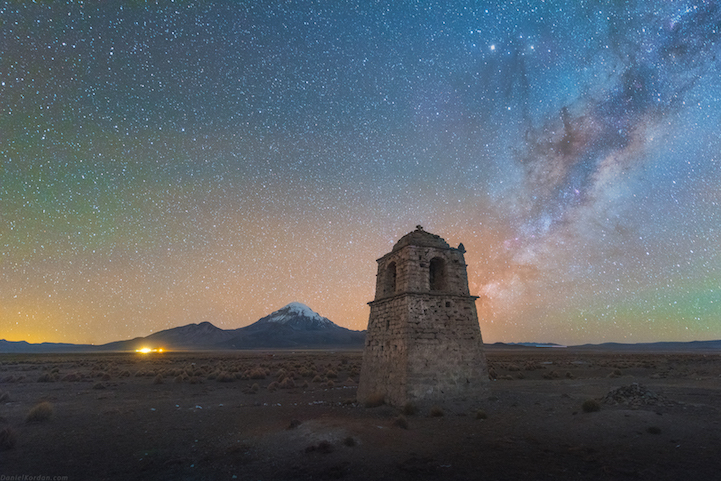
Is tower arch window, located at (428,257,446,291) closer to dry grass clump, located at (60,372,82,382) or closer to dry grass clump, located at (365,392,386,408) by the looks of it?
dry grass clump, located at (365,392,386,408)

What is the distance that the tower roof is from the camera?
17125 mm

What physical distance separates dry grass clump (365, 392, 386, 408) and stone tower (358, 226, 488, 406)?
20 centimetres

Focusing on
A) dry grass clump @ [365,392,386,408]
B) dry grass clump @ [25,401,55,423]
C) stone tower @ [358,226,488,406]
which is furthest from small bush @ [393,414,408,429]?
dry grass clump @ [25,401,55,423]

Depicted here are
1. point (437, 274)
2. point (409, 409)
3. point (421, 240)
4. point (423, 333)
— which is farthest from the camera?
point (437, 274)

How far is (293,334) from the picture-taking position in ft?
640

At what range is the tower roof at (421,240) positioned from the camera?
17.1 m

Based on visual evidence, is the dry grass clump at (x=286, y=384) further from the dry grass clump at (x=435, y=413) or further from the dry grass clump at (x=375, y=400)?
the dry grass clump at (x=435, y=413)

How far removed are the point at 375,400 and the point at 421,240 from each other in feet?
26.5

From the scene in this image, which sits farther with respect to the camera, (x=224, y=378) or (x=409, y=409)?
(x=224, y=378)

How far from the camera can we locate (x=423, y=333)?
50.3 ft

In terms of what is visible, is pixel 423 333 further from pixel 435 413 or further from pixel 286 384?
pixel 286 384

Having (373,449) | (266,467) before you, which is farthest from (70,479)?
(373,449)

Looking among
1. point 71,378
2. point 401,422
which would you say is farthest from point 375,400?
point 71,378

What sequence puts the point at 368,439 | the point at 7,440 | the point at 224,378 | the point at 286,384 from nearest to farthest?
the point at 7,440
the point at 368,439
the point at 286,384
the point at 224,378
